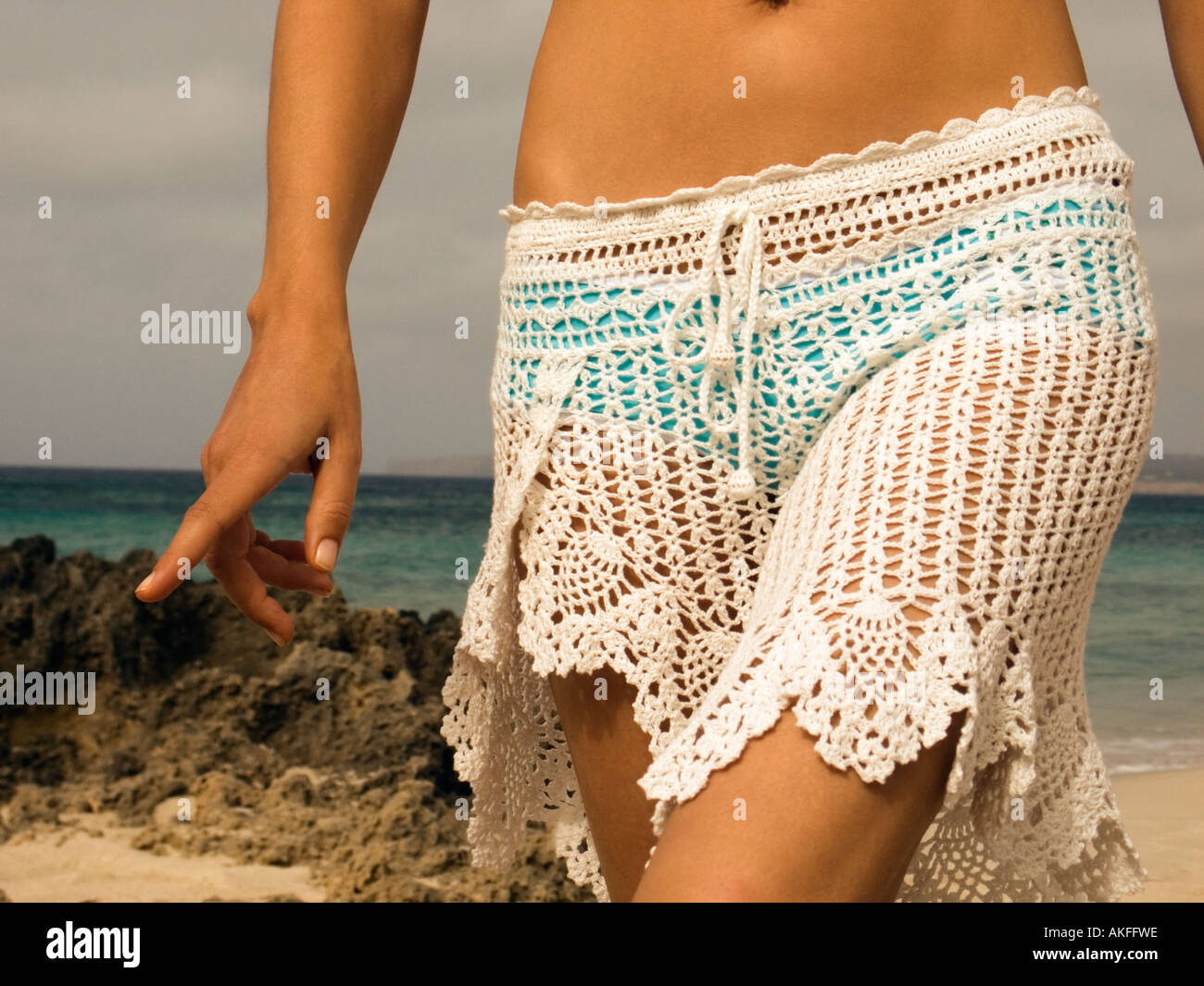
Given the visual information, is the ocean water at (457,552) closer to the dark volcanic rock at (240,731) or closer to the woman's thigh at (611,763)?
the dark volcanic rock at (240,731)

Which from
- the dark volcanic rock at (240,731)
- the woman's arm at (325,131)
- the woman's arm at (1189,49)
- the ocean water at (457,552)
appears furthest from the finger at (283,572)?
the ocean water at (457,552)

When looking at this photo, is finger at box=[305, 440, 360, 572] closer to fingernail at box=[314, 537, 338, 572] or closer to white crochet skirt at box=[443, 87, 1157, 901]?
fingernail at box=[314, 537, 338, 572]

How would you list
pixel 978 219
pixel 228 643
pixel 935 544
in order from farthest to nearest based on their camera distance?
pixel 228 643
pixel 978 219
pixel 935 544

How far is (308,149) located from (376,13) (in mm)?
169

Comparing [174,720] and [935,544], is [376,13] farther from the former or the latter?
[174,720]

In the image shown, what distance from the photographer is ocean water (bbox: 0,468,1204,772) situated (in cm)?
878

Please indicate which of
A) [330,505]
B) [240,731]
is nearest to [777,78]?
[330,505]

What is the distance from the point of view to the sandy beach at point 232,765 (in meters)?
3.74

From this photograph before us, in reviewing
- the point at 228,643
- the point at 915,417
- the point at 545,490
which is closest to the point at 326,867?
the point at 228,643

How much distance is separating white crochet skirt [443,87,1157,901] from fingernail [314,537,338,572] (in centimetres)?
26

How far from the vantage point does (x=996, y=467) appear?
34.7 inches

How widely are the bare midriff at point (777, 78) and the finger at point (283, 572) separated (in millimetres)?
433

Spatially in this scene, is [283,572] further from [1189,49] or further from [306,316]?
[1189,49]

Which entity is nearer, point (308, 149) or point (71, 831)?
point (308, 149)
